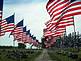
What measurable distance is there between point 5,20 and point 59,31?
11195 millimetres

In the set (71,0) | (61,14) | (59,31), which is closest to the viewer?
(71,0)

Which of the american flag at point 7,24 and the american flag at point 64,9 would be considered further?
the american flag at point 7,24

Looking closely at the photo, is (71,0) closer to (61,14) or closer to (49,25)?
(61,14)

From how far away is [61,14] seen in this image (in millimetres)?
27297

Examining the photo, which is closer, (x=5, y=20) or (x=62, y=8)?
(x=62, y=8)

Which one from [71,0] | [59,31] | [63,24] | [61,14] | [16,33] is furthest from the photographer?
[16,33]

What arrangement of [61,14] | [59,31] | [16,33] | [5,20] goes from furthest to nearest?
1. [16,33]
2. [5,20]
3. [59,31]
4. [61,14]

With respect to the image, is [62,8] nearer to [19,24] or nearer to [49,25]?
[49,25]

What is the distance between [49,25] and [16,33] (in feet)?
55.4

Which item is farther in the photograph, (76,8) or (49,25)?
(49,25)

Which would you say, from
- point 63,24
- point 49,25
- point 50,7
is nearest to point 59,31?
point 49,25

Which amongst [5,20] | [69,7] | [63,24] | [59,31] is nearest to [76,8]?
[69,7]

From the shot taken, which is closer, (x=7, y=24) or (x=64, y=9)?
(x=64, y=9)

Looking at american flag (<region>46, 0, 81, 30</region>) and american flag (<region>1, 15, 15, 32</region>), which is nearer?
american flag (<region>46, 0, 81, 30</region>)
